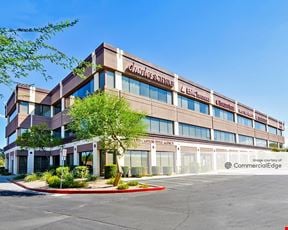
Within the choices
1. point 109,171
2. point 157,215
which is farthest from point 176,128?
point 157,215

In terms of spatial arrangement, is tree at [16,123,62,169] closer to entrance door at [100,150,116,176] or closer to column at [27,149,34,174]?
entrance door at [100,150,116,176]

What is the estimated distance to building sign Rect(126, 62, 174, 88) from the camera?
3421 centimetres

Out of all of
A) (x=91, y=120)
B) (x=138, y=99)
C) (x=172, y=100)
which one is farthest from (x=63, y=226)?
(x=172, y=100)

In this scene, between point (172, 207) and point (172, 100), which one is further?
point (172, 100)

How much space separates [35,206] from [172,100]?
28.6 m

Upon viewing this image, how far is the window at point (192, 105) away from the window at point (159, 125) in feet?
13.5

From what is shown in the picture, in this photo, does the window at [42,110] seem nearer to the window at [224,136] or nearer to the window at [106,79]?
the window at [106,79]

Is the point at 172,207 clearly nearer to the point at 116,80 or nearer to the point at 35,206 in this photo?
the point at 35,206

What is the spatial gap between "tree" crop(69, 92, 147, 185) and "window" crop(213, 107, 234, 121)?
102ft

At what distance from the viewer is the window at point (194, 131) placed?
42.3 metres

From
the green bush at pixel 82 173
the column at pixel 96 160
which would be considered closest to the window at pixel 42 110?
the column at pixel 96 160

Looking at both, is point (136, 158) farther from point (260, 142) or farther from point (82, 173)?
point (260, 142)

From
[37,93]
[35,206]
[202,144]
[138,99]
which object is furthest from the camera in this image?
[37,93]

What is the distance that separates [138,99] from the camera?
34.8 metres
